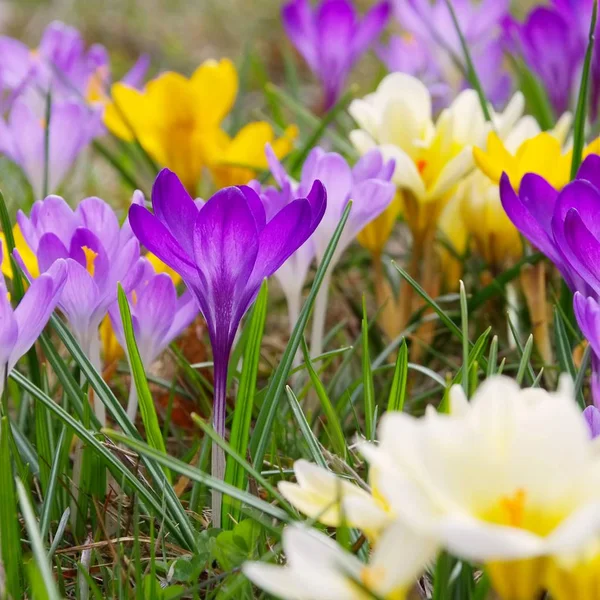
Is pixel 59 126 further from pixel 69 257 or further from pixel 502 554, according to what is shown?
pixel 502 554

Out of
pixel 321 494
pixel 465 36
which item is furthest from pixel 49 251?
pixel 465 36

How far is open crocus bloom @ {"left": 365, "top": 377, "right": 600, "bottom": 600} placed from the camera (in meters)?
0.46

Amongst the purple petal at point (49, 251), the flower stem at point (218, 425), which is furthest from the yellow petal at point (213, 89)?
the flower stem at point (218, 425)

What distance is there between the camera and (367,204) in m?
0.98

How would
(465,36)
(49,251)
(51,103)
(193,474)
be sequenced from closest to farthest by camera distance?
1. (193,474)
2. (49,251)
3. (51,103)
4. (465,36)

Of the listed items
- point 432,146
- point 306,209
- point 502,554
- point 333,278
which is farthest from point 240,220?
point 333,278

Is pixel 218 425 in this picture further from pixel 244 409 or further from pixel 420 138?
pixel 420 138

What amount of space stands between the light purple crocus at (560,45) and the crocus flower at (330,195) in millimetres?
655

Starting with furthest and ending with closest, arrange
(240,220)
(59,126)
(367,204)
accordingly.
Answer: (59,126), (367,204), (240,220)

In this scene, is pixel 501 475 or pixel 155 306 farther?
pixel 155 306

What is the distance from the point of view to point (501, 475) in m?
0.48

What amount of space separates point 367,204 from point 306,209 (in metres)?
0.29

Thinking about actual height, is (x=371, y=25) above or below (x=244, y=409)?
above

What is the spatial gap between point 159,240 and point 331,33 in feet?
3.64
